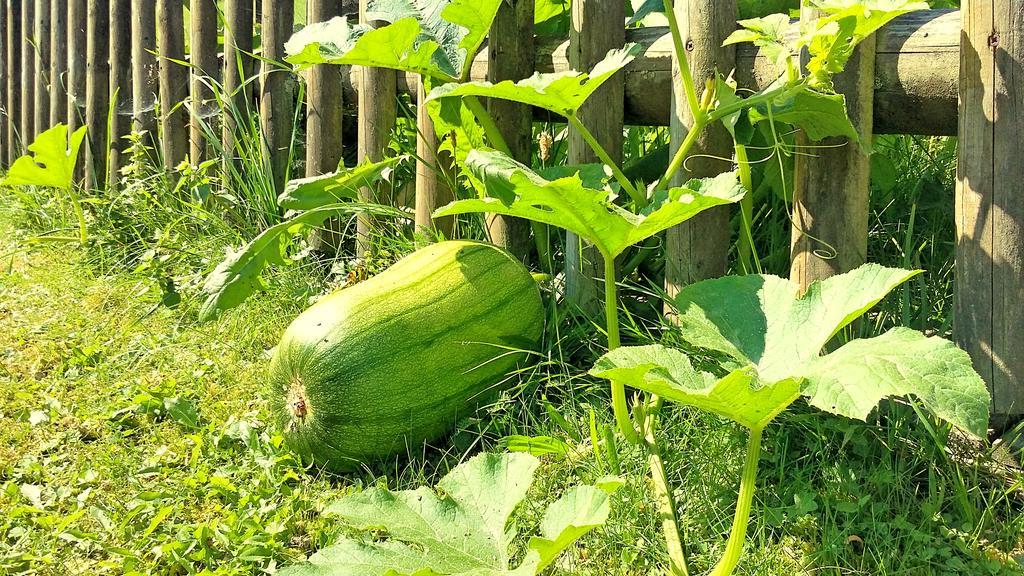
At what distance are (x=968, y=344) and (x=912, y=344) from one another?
0.54 metres

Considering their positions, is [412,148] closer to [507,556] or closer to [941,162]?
[941,162]

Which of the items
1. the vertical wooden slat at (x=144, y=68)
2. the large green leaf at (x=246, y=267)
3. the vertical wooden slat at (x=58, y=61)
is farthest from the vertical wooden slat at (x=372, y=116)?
the vertical wooden slat at (x=58, y=61)

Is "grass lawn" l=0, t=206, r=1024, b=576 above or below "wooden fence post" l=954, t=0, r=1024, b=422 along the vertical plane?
below

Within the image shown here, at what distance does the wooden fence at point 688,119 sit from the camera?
6.98 feet

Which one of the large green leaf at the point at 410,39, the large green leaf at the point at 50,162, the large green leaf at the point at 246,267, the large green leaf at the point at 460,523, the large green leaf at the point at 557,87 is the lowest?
the large green leaf at the point at 460,523

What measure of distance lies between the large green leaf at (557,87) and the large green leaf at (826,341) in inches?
21.2

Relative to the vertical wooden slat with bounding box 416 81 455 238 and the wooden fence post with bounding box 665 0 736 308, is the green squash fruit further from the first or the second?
the vertical wooden slat with bounding box 416 81 455 238

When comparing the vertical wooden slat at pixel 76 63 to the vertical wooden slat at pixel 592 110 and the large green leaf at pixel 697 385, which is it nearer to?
the vertical wooden slat at pixel 592 110

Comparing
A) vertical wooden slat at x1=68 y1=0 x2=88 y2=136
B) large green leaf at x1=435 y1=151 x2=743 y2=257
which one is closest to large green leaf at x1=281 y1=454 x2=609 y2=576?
large green leaf at x1=435 y1=151 x2=743 y2=257

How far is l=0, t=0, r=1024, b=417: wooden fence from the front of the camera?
213 centimetres

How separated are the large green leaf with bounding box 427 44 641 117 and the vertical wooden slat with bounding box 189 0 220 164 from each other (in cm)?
232

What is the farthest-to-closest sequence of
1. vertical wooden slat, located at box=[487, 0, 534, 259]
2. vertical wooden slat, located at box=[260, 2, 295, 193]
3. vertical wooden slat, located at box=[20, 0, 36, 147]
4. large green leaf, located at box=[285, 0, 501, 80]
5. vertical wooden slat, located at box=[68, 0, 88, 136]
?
vertical wooden slat, located at box=[20, 0, 36, 147]
vertical wooden slat, located at box=[68, 0, 88, 136]
vertical wooden slat, located at box=[260, 2, 295, 193]
vertical wooden slat, located at box=[487, 0, 534, 259]
large green leaf, located at box=[285, 0, 501, 80]

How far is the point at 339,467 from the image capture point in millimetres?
2553

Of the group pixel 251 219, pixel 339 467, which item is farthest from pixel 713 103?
pixel 251 219
